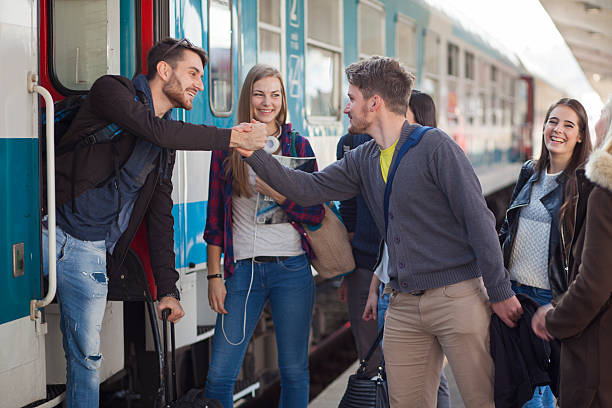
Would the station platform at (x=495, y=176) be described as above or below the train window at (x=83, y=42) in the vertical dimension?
below

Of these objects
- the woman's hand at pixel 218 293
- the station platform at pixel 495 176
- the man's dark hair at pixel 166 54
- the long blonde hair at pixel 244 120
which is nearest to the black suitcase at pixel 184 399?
the woman's hand at pixel 218 293

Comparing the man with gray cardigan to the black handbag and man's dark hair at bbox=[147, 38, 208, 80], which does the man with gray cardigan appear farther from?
man's dark hair at bbox=[147, 38, 208, 80]

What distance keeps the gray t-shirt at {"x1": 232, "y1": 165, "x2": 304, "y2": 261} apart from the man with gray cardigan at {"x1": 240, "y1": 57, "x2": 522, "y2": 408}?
339mm

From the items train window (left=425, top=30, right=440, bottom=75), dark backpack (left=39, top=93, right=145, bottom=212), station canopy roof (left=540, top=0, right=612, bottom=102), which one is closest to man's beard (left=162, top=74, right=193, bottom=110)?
dark backpack (left=39, top=93, right=145, bottom=212)

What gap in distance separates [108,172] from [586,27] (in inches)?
640

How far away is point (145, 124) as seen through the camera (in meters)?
2.86

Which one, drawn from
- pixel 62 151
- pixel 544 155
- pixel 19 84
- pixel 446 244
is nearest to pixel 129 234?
pixel 62 151

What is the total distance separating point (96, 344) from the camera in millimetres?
3012

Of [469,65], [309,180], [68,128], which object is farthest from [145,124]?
[469,65]

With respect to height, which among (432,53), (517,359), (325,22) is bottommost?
(517,359)

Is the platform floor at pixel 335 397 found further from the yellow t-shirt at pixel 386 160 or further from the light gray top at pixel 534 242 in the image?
the yellow t-shirt at pixel 386 160

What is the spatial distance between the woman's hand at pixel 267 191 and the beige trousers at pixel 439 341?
25.9 inches

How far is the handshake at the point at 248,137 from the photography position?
303 centimetres

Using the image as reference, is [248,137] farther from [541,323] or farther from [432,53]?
[432,53]
